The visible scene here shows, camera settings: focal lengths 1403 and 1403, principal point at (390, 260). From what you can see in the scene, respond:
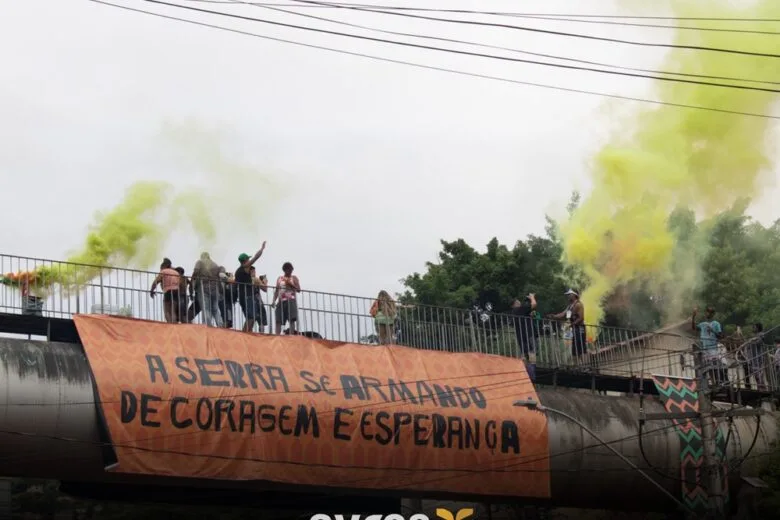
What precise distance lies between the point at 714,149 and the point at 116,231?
2007 centimetres

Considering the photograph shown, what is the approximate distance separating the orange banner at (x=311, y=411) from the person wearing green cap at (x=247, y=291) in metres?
0.92

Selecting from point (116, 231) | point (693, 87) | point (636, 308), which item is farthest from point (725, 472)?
point (636, 308)

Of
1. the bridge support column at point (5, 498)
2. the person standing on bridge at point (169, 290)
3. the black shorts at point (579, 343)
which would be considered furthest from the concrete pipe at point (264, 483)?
the bridge support column at point (5, 498)

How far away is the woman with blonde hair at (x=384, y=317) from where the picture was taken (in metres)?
34.5

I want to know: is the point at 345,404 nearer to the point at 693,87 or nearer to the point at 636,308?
the point at 693,87

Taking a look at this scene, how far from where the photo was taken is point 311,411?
30.4 m

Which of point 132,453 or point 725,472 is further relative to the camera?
point 725,472

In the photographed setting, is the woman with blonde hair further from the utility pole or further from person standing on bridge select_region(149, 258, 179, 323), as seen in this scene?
the utility pole

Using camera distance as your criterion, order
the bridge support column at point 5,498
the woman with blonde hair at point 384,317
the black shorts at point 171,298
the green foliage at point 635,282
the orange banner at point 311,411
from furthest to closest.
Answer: the green foliage at point 635,282
the bridge support column at point 5,498
the woman with blonde hair at point 384,317
the black shorts at point 171,298
the orange banner at point 311,411

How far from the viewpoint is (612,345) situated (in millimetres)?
39594

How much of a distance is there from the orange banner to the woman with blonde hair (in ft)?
4.63

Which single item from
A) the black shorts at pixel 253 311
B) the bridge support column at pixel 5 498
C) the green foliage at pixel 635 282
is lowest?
the bridge support column at pixel 5 498

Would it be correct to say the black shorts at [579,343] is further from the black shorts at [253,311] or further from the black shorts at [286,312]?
the black shorts at [253,311]

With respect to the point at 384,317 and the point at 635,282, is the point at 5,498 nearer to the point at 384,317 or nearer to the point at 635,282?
the point at 384,317
